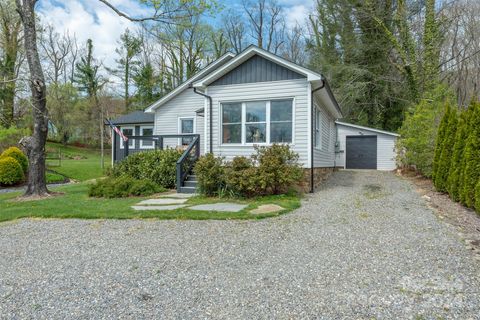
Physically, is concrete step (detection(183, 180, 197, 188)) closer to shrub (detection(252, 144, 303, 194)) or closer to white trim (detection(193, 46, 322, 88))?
shrub (detection(252, 144, 303, 194))

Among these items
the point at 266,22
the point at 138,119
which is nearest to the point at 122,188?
the point at 138,119

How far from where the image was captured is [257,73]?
9.32 meters

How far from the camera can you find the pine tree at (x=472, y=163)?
620 centimetres

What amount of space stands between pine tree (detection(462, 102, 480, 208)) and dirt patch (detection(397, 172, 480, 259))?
31 cm

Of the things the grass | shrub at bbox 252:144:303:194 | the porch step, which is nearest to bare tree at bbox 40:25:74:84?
the grass

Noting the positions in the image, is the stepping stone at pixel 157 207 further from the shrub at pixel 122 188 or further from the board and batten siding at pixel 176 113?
the board and batten siding at pixel 176 113

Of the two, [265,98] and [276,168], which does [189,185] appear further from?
[265,98]

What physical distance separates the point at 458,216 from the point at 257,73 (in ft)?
20.6

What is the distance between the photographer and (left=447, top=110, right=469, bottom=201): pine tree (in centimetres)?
712

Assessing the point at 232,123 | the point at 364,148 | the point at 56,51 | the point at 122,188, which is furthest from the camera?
the point at 56,51

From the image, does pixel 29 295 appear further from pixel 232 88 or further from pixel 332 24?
pixel 332 24

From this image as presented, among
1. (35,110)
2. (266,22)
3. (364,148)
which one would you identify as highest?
(266,22)

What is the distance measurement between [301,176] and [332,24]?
1717 centimetres

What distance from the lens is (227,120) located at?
989 cm
